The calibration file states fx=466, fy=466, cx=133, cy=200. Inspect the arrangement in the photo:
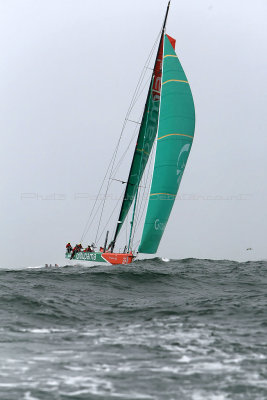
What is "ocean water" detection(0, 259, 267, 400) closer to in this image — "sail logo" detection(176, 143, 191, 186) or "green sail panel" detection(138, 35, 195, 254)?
"green sail panel" detection(138, 35, 195, 254)

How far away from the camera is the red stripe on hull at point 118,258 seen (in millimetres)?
26844

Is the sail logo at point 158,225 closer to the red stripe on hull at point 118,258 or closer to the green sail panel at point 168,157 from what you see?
the green sail panel at point 168,157

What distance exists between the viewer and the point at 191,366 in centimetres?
741

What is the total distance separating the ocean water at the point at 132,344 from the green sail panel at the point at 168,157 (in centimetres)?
1184

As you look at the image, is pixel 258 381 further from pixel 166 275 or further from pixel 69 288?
pixel 166 275

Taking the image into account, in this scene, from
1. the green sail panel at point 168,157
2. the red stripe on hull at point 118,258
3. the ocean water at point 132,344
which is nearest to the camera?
the ocean water at point 132,344

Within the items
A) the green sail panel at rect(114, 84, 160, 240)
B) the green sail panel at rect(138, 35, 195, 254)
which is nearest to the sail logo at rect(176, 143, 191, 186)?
the green sail panel at rect(138, 35, 195, 254)

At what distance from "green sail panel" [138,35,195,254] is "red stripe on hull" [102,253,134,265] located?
1.00 meters

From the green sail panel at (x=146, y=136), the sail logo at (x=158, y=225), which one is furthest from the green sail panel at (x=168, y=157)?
the green sail panel at (x=146, y=136)

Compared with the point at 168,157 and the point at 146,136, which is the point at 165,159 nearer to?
the point at 168,157

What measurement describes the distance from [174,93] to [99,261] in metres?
11.2

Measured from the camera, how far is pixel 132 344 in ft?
28.2

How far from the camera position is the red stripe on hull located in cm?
2684

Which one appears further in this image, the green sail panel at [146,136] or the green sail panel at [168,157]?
the green sail panel at [146,136]
